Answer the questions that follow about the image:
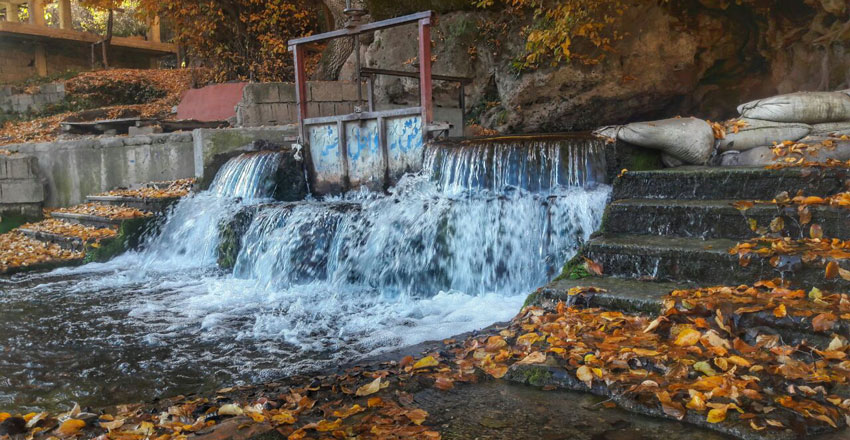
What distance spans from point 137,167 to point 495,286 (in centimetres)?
851

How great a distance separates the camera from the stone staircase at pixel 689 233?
13.3 ft

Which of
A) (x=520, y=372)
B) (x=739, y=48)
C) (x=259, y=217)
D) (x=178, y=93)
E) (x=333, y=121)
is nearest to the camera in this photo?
(x=520, y=372)

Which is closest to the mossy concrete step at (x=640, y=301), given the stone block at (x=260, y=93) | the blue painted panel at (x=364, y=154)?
the blue painted panel at (x=364, y=154)

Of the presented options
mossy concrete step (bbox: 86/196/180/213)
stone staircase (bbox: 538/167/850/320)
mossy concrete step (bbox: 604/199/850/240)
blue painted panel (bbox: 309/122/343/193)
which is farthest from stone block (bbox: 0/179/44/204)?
mossy concrete step (bbox: 604/199/850/240)

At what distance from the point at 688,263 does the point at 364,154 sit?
20.2 ft

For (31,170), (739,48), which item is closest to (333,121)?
(31,170)

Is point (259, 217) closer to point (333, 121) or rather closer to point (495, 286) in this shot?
point (333, 121)

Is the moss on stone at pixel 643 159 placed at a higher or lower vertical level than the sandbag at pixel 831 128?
lower

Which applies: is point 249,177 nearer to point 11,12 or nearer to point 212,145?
point 212,145

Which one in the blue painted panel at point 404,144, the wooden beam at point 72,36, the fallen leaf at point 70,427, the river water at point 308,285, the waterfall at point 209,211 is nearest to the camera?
the fallen leaf at point 70,427

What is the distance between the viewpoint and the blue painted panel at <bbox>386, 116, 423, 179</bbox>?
884 cm

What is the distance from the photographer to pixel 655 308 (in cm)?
385

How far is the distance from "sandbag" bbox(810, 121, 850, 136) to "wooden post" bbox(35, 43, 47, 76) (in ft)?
82.3

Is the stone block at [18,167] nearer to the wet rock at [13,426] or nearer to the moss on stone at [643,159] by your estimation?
the wet rock at [13,426]
